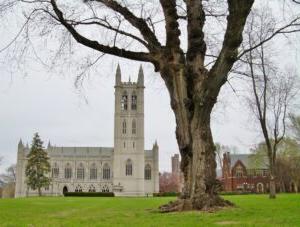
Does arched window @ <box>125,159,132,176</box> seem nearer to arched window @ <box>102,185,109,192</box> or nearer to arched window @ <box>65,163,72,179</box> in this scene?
arched window @ <box>102,185,109,192</box>

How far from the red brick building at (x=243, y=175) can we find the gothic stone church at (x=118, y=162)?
1697 centimetres

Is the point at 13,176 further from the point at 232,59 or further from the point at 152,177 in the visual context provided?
the point at 232,59

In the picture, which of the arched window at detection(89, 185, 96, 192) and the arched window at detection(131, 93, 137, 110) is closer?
the arched window at detection(131, 93, 137, 110)

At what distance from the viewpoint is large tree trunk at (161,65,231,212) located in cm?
1109

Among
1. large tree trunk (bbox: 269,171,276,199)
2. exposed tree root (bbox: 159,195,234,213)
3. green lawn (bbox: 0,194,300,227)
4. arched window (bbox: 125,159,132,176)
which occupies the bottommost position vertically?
green lawn (bbox: 0,194,300,227)

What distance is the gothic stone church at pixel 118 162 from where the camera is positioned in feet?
304

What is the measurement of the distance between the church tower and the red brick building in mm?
18101

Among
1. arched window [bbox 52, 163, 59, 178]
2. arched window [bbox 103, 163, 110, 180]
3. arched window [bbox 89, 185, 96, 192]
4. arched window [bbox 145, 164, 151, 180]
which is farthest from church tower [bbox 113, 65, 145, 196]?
arched window [bbox 52, 163, 59, 178]

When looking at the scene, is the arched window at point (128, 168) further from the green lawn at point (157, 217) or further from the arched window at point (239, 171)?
the green lawn at point (157, 217)

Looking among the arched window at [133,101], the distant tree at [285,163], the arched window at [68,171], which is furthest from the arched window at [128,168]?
the distant tree at [285,163]

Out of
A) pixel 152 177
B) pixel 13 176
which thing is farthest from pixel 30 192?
pixel 152 177

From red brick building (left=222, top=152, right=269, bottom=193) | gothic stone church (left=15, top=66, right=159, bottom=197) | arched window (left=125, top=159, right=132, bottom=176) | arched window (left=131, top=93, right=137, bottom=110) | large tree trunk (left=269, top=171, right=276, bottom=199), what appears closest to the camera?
large tree trunk (left=269, top=171, right=276, bottom=199)

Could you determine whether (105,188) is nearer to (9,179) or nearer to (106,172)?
(106,172)

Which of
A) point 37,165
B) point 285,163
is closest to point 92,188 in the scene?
point 37,165
